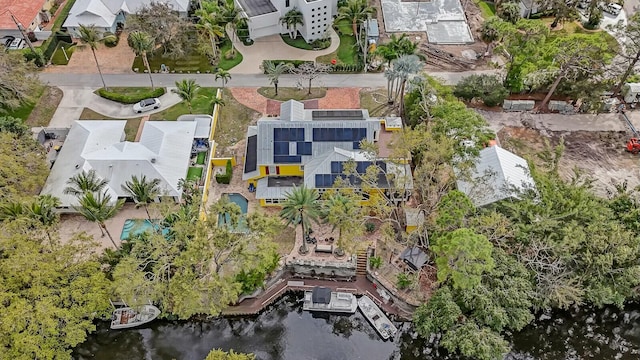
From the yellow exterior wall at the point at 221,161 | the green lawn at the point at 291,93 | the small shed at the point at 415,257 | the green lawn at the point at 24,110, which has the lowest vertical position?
the small shed at the point at 415,257

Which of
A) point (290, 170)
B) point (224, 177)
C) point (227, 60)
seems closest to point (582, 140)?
point (290, 170)

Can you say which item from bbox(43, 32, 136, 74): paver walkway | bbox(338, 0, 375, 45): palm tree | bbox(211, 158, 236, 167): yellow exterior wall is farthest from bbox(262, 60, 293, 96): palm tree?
bbox(43, 32, 136, 74): paver walkway

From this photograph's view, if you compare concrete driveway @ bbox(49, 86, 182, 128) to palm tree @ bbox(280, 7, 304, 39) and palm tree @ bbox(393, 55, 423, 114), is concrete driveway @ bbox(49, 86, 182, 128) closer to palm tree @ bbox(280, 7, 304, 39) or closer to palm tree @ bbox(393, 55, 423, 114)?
palm tree @ bbox(280, 7, 304, 39)

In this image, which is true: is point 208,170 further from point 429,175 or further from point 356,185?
point 429,175

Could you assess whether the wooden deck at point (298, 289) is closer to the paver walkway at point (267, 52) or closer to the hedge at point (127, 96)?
the hedge at point (127, 96)

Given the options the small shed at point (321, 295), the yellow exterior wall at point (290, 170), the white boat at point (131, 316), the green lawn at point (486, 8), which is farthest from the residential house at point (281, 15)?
the white boat at point (131, 316)

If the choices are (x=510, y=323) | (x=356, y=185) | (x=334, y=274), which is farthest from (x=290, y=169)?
(x=510, y=323)
